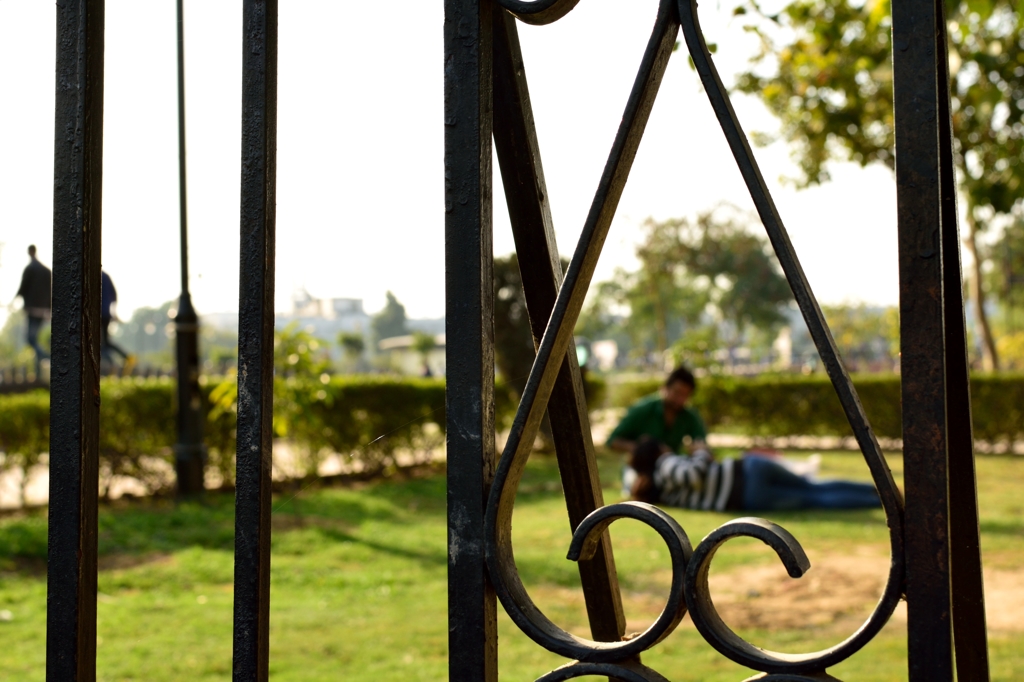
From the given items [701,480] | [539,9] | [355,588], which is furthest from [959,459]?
[701,480]

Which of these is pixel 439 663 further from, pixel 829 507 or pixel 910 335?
pixel 829 507

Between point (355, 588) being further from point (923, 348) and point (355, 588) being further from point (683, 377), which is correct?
point (923, 348)

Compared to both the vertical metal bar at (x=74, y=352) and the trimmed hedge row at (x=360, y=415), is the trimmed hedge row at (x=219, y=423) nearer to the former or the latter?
the trimmed hedge row at (x=360, y=415)

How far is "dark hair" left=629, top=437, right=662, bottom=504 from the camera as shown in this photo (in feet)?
24.3

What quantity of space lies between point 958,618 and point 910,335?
43 cm

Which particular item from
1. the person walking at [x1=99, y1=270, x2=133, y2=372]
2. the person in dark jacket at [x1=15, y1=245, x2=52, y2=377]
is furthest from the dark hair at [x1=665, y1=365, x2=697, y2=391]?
the person in dark jacket at [x1=15, y1=245, x2=52, y2=377]

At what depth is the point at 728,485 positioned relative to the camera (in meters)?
7.18

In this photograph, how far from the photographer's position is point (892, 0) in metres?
0.84

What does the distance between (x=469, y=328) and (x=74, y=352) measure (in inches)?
20.0

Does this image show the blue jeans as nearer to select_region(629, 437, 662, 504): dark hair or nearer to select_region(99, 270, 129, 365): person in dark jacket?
select_region(629, 437, 662, 504): dark hair

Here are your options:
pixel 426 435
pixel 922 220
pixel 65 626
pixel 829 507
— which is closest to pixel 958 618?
pixel 922 220

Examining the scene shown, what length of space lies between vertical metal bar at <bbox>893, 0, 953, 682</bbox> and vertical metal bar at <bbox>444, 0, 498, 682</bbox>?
1.36 feet

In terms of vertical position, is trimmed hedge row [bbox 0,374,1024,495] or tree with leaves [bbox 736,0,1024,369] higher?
tree with leaves [bbox 736,0,1024,369]

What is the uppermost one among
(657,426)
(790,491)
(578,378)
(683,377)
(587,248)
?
(587,248)
